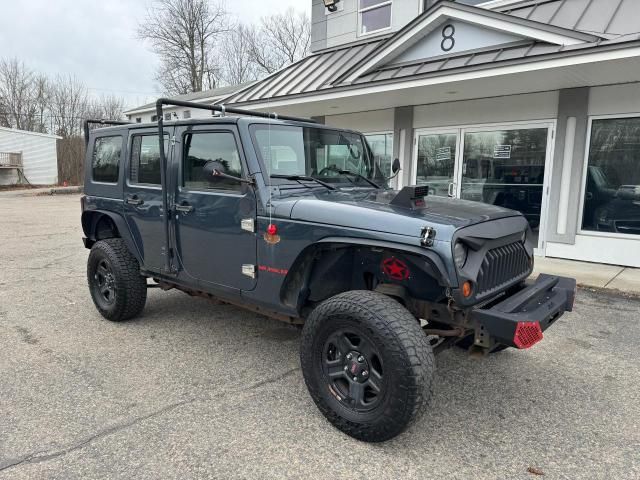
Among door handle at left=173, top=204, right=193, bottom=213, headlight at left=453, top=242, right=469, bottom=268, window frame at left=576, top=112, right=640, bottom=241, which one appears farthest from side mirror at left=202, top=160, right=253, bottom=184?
window frame at left=576, top=112, right=640, bottom=241

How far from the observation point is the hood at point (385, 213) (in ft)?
8.89

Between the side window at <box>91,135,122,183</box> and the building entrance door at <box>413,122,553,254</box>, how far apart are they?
6.33m

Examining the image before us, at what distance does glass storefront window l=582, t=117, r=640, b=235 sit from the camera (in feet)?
23.4

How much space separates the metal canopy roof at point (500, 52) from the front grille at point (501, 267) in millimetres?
3976

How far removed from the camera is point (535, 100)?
25.5 feet

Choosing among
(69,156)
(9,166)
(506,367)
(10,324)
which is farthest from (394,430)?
(69,156)

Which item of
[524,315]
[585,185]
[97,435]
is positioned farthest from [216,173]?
[585,185]

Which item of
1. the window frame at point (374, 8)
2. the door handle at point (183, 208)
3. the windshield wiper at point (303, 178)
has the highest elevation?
the window frame at point (374, 8)

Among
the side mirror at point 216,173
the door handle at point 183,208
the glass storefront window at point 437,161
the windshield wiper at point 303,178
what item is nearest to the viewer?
the side mirror at point 216,173

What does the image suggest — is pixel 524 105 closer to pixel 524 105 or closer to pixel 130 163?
pixel 524 105

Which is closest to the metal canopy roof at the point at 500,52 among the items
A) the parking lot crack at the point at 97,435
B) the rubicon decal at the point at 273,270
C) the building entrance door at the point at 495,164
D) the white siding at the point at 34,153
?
the building entrance door at the point at 495,164

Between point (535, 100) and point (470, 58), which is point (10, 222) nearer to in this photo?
point (470, 58)

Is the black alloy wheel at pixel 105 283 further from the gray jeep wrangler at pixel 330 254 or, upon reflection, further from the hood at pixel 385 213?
the hood at pixel 385 213

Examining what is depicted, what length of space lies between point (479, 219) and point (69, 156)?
32.1 metres
